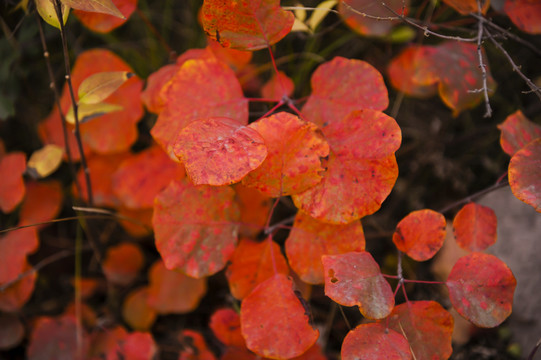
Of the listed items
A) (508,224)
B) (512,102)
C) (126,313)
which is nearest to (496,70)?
(512,102)

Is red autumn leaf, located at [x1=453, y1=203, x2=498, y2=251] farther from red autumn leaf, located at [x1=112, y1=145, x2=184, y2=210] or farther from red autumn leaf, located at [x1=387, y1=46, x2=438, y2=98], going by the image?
red autumn leaf, located at [x1=112, y1=145, x2=184, y2=210]

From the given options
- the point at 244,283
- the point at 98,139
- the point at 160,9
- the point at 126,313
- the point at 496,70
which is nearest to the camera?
the point at 244,283

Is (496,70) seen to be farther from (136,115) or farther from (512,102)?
(136,115)

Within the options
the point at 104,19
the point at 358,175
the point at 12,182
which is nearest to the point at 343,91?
the point at 358,175

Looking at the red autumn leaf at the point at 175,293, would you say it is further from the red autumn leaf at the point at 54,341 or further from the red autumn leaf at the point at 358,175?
the red autumn leaf at the point at 358,175

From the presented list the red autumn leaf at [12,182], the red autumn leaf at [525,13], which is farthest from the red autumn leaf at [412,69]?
the red autumn leaf at [12,182]

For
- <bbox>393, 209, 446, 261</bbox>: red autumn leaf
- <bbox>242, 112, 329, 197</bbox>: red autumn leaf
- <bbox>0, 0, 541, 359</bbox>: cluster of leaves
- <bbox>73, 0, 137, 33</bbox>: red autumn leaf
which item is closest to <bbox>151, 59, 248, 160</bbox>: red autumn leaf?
<bbox>0, 0, 541, 359</bbox>: cluster of leaves
